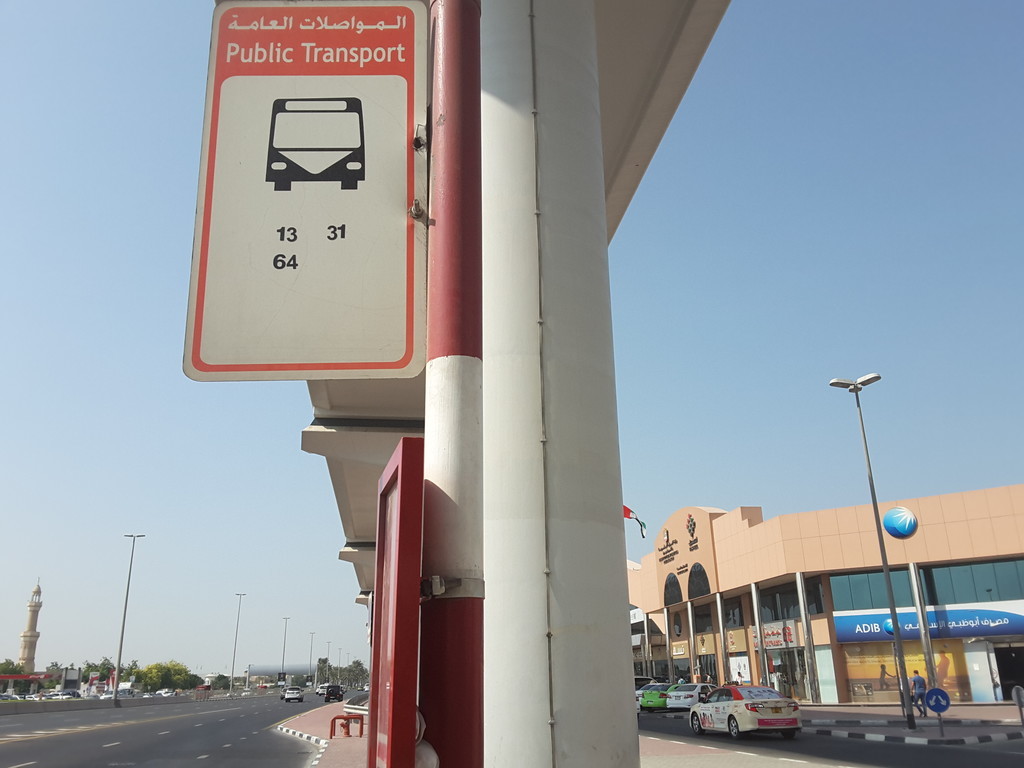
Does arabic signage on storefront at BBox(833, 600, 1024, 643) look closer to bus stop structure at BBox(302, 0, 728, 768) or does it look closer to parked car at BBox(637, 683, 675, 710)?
parked car at BBox(637, 683, 675, 710)

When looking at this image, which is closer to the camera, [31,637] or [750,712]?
[750,712]

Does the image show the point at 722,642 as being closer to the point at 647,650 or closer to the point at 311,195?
the point at 647,650

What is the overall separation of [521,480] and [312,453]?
38.8 ft

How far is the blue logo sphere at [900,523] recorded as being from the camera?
34500 millimetres

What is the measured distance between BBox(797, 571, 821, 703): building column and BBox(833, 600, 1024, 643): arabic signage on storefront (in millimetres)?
1414

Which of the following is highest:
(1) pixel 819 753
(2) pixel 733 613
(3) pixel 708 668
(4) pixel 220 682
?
(2) pixel 733 613

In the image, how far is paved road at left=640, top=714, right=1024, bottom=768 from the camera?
14.8m

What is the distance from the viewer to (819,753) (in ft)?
55.2

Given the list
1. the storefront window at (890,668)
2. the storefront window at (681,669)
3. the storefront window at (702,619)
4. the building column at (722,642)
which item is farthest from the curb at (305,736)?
the storefront window at (681,669)

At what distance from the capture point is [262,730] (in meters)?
30.1

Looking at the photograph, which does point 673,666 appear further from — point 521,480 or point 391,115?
point 391,115

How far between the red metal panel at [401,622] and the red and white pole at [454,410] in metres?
0.10

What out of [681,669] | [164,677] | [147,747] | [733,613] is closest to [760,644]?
[733,613]

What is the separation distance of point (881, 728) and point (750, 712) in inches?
191
